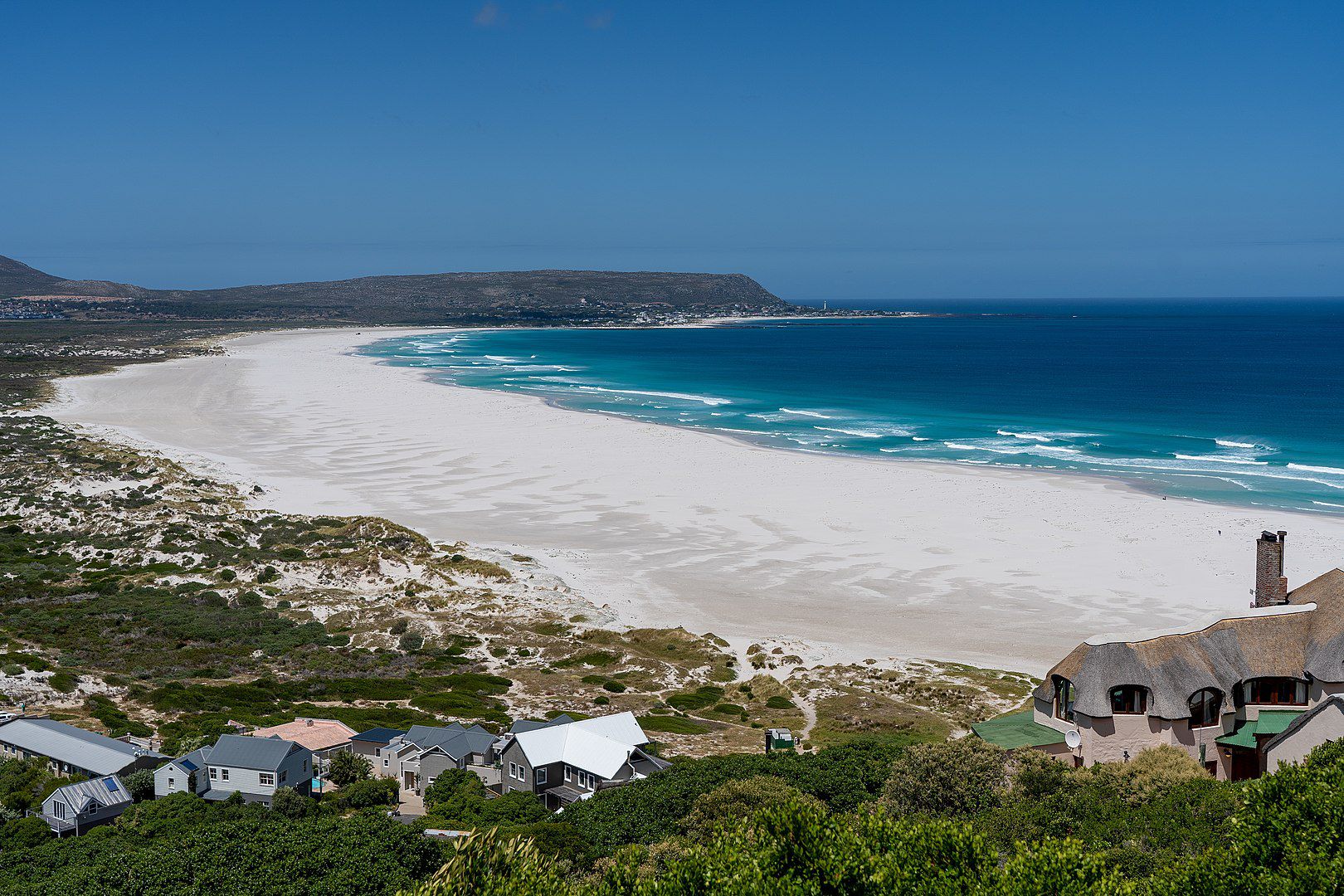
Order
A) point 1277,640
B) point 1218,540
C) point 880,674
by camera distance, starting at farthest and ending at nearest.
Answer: point 1218,540 < point 880,674 < point 1277,640

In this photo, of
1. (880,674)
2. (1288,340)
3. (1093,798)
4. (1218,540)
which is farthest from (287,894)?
(1288,340)

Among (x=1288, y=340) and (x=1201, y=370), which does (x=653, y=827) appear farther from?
(x=1288, y=340)

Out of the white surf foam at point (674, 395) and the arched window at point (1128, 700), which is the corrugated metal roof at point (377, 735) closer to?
the arched window at point (1128, 700)

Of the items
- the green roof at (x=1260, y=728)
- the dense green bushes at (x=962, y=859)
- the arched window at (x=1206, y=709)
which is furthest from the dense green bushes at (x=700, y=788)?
the green roof at (x=1260, y=728)

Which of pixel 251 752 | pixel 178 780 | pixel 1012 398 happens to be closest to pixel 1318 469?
pixel 1012 398

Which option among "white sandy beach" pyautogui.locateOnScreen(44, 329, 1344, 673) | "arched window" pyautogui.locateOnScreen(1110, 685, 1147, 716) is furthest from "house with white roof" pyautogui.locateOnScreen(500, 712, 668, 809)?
"white sandy beach" pyautogui.locateOnScreen(44, 329, 1344, 673)

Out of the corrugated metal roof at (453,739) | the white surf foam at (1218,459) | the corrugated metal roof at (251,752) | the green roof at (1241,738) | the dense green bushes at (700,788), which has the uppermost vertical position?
the white surf foam at (1218,459)

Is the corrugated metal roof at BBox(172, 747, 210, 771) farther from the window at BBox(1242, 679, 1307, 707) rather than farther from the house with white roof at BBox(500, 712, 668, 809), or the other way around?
the window at BBox(1242, 679, 1307, 707)
